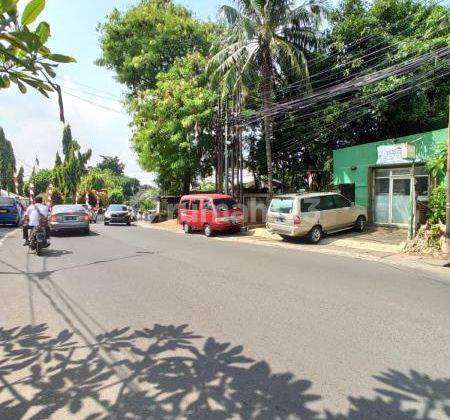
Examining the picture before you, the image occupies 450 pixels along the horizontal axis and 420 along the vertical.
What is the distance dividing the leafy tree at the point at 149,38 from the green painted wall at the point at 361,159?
43.8 feet

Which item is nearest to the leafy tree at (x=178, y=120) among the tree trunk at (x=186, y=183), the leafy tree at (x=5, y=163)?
the tree trunk at (x=186, y=183)

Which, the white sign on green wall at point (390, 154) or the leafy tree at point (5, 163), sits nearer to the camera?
the white sign on green wall at point (390, 154)

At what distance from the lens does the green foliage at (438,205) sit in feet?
40.4

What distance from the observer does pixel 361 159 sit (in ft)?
59.6

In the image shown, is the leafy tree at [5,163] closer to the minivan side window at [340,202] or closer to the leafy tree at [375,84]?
the leafy tree at [375,84]

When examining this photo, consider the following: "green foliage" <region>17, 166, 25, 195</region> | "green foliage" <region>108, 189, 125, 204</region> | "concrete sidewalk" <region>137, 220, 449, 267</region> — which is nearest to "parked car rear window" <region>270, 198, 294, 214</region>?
"concrete sidewalk" <region>137, 220, 449, 267</region>

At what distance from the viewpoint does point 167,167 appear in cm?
2569

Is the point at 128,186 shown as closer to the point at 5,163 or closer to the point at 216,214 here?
the point at 5,163

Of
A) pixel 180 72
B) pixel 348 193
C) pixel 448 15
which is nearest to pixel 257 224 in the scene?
pixel 348 193

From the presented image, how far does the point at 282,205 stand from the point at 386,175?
5056mm

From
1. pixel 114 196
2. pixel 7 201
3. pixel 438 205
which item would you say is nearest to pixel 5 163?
pixel 114 196

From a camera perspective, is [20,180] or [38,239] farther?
[20,180]

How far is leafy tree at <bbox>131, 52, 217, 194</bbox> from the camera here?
22828mm

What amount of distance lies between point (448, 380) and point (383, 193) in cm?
1474
